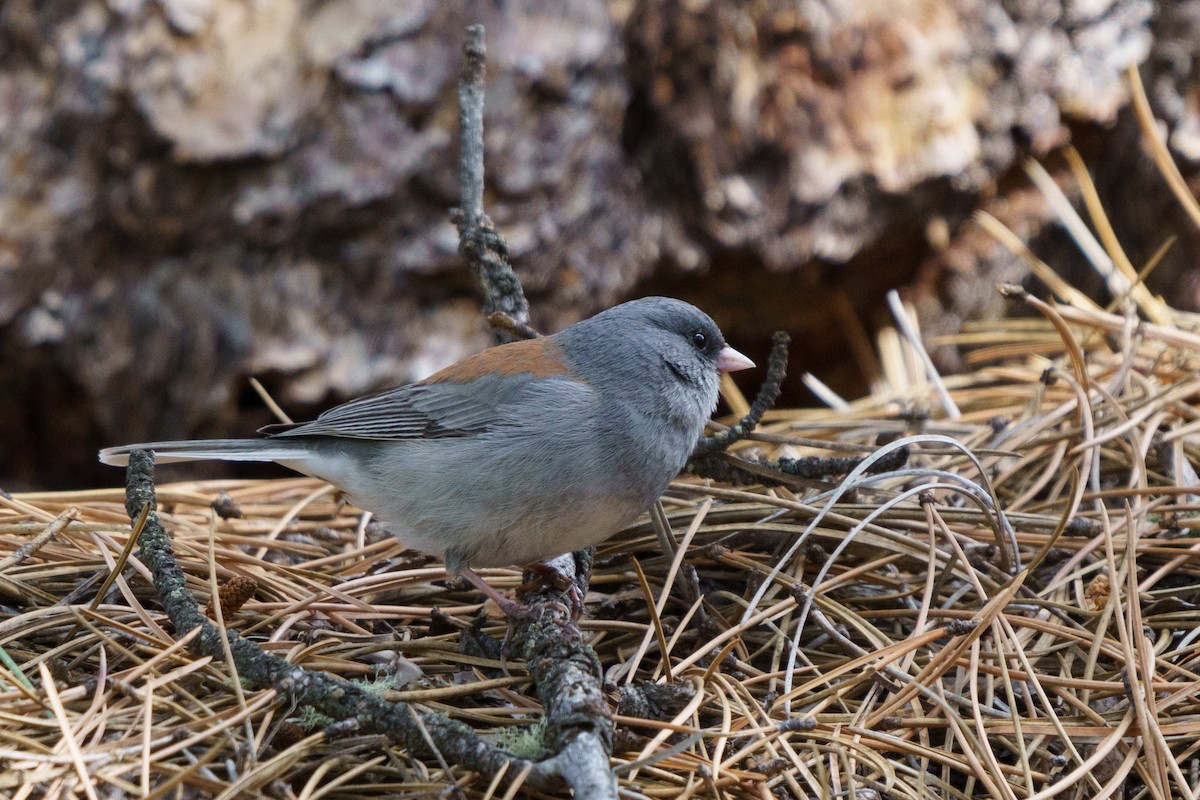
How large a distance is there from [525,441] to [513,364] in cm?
28

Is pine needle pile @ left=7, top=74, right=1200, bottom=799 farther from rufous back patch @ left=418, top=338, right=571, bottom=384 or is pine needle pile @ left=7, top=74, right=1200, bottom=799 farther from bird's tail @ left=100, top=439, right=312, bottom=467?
rufous back patch @ left=418, top=338, right=571, bottom=384

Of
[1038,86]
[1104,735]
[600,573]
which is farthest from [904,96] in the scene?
[1104,735]

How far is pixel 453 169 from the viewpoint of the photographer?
136 inches

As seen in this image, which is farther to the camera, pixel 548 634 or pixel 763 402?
pixel 763 402

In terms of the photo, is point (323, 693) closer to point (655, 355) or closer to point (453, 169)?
point (655, 355)

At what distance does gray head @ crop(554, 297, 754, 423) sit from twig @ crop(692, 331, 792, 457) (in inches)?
3.0

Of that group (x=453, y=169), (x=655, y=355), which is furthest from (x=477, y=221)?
(x=453, y=169)

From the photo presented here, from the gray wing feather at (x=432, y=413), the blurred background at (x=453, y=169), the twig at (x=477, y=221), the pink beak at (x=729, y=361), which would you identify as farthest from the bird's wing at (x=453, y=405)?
the blurred background at (x=453, y=169)

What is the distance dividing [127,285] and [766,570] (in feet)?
8.08

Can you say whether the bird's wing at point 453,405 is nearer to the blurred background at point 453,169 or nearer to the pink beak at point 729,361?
the pink beak at point 729,361

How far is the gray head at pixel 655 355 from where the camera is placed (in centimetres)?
225

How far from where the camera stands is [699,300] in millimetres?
4164

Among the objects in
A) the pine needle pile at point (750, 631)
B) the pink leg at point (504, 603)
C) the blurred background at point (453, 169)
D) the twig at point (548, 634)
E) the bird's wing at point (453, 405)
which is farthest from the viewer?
the blurred background at point (453, 169)

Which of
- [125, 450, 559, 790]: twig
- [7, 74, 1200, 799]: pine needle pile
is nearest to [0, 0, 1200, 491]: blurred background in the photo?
[7, 74, 1200, 799]: pine needle pile
